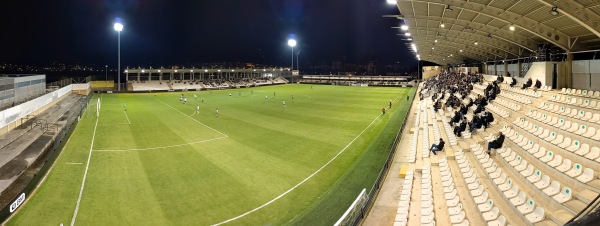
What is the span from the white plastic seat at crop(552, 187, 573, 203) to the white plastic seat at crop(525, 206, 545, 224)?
3.18ft

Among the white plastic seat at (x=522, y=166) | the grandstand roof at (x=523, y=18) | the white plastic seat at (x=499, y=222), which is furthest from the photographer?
the grandstand roof at (x=523, y=18)

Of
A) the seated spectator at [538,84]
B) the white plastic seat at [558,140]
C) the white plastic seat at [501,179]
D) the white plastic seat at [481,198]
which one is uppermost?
the seated spectator at [538,84]

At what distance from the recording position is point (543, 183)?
1042cm

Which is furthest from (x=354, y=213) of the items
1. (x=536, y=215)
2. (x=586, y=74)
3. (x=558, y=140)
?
(x=586, y=74)

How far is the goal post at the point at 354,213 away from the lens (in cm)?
1024

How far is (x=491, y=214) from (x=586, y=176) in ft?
10.7

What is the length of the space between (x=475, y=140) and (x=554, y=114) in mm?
4003

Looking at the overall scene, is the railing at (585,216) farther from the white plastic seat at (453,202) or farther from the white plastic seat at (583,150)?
the white plastic seat at (583,150)

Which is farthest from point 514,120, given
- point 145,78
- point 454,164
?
point 145,78

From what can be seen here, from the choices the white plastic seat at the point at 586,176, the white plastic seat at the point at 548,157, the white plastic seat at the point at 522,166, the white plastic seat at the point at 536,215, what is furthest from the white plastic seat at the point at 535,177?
the white plastic seat at the point at 536,215

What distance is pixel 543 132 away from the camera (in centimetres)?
1516

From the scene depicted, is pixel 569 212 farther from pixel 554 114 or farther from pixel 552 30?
pixel 552 30

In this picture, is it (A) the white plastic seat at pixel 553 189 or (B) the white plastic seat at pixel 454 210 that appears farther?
(B) the white plastic seat at pixel 454 210

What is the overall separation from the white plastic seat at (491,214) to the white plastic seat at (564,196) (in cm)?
162
